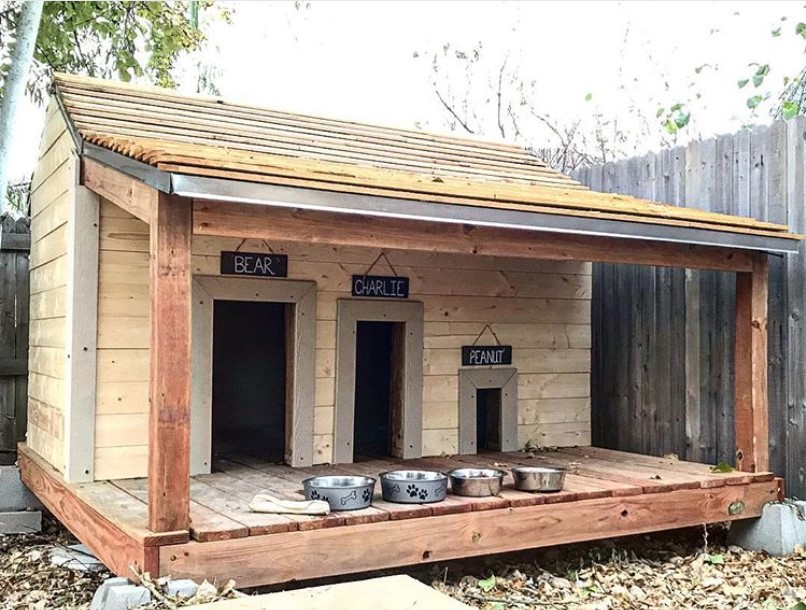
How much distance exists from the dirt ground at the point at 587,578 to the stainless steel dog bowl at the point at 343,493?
737 mm

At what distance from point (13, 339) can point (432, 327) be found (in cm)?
320

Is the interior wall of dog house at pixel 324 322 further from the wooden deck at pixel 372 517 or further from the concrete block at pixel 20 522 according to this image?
the concrete block at pixel 20 522

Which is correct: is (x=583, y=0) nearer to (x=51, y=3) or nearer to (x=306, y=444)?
(x=51, y=3)

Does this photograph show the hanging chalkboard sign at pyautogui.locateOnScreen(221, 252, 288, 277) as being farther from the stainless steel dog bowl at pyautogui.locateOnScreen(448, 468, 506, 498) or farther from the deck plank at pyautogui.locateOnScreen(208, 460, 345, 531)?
the stainless steel dog bowl at pyautogui.locateOnScreen(448, 468, 506, 498)

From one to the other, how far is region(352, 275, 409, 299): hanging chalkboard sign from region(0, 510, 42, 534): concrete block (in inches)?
103

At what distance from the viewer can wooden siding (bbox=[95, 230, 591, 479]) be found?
5.24 meters

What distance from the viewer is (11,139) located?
18.7 feet

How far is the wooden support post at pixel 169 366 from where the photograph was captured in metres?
3.65

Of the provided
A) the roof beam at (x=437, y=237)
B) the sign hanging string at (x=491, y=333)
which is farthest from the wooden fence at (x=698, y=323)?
the sign hanging string at (x=491, y=333)

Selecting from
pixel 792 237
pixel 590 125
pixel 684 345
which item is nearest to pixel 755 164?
pixel 792 237

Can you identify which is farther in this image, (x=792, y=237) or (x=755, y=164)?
(x=755, y=164)

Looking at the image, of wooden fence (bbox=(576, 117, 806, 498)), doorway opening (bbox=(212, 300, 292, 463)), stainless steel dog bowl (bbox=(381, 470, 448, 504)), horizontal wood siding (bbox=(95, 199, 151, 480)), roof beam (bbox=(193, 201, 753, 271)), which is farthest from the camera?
doorway opening (bbox=(212, 300, 292, 463))

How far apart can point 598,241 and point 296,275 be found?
6.43 ft

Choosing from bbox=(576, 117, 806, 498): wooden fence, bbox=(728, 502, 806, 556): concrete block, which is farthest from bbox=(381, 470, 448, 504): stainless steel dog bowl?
bbox=(576, 117, 806, 498): wooden fence
